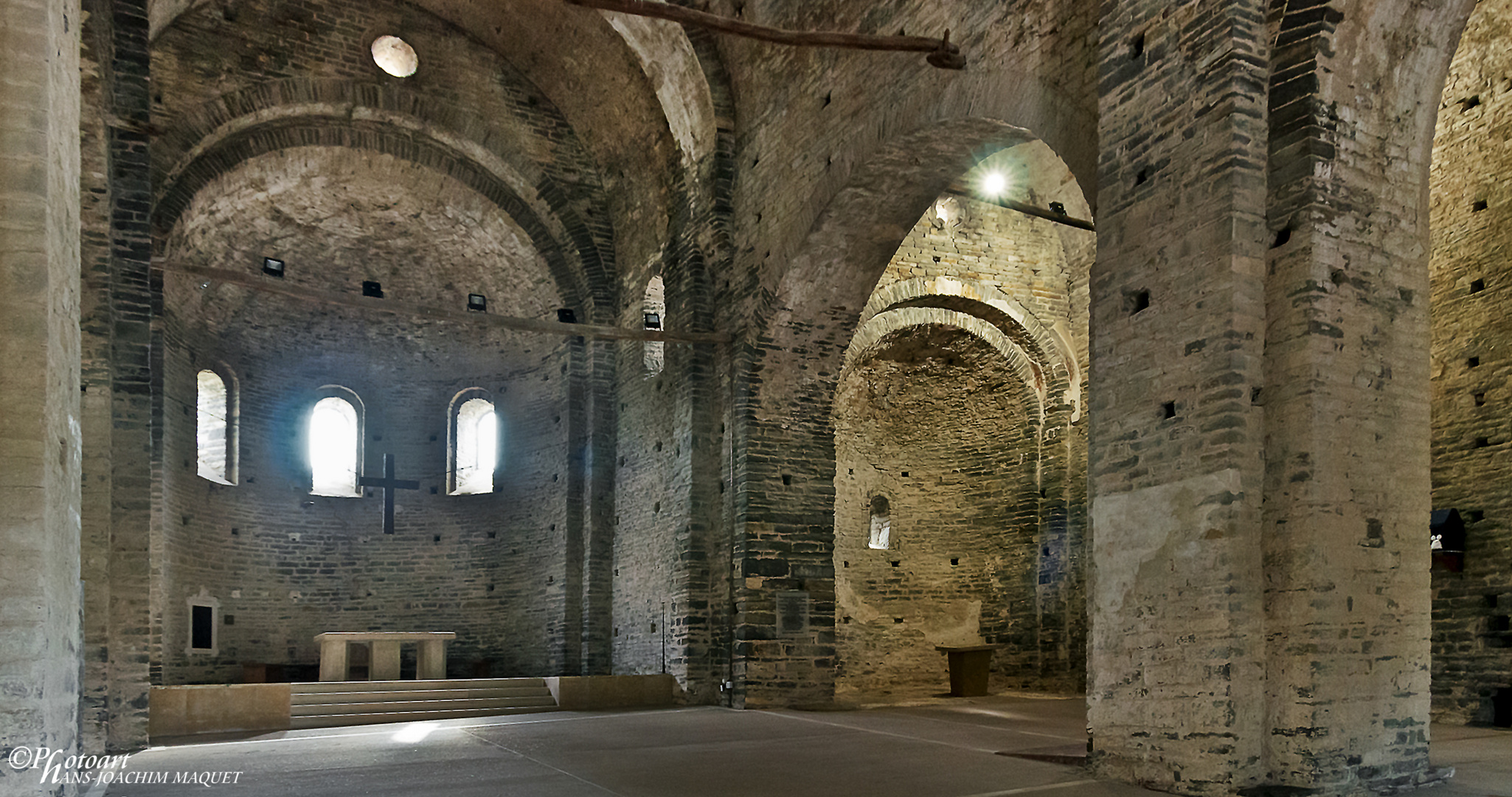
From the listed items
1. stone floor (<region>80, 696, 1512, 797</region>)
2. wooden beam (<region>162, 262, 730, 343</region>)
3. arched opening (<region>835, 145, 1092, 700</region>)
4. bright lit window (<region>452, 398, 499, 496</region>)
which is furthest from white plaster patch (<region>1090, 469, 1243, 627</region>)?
bright lit window (<region>452, 398, 499, 496</region>)

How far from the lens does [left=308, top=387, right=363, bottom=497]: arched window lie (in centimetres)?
1814

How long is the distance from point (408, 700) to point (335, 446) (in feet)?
24.1

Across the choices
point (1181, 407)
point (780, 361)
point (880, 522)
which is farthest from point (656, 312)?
point (1181, 407)

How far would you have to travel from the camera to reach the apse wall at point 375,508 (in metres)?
16.5

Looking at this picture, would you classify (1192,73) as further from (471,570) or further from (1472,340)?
(471,570)

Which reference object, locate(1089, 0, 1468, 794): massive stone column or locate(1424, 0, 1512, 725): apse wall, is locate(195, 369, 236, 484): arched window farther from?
locate(1424, 0, 1512, 725): apse wall

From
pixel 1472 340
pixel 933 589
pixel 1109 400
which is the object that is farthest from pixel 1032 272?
pixel 1109 400

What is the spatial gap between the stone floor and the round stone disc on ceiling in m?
9.40

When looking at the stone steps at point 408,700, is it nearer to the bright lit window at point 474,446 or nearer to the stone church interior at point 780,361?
the stone church interior at point 780,361

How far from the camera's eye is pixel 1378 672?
644 cm

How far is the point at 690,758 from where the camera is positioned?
26.3ft

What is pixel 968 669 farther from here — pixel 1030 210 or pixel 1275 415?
pixel 1275 415

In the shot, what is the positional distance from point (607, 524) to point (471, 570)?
343 cm

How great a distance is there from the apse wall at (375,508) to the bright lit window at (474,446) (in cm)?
28
